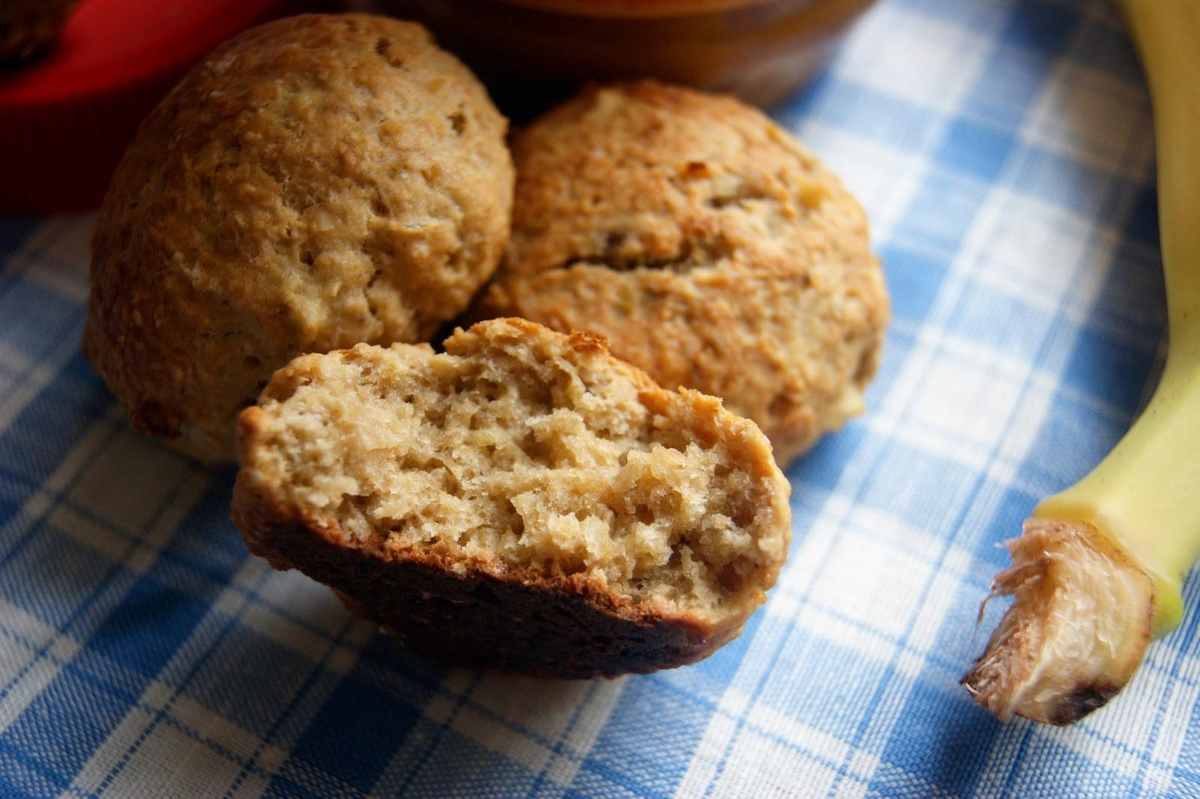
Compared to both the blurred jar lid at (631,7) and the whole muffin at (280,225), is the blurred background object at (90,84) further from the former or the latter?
the blurred jar lid at (631,7)

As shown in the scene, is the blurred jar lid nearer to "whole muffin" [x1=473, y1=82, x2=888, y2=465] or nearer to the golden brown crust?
"whole muffin" [x1=473, y1=82, x2=888, y2=465]

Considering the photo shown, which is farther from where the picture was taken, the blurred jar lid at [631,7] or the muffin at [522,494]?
the blurred jar lid at [631,7]

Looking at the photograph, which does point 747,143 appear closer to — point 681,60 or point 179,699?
point 681,60

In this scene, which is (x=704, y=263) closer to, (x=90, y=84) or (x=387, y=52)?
(x=387, y=52)

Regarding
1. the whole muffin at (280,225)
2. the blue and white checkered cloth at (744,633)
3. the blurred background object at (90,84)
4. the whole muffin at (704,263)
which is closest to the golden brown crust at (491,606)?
the blue and white checkered cloth at (744,633)

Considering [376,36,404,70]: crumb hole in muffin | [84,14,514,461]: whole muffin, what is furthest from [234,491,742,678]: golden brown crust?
[376,36,404,70]: crumb hole in muffin
